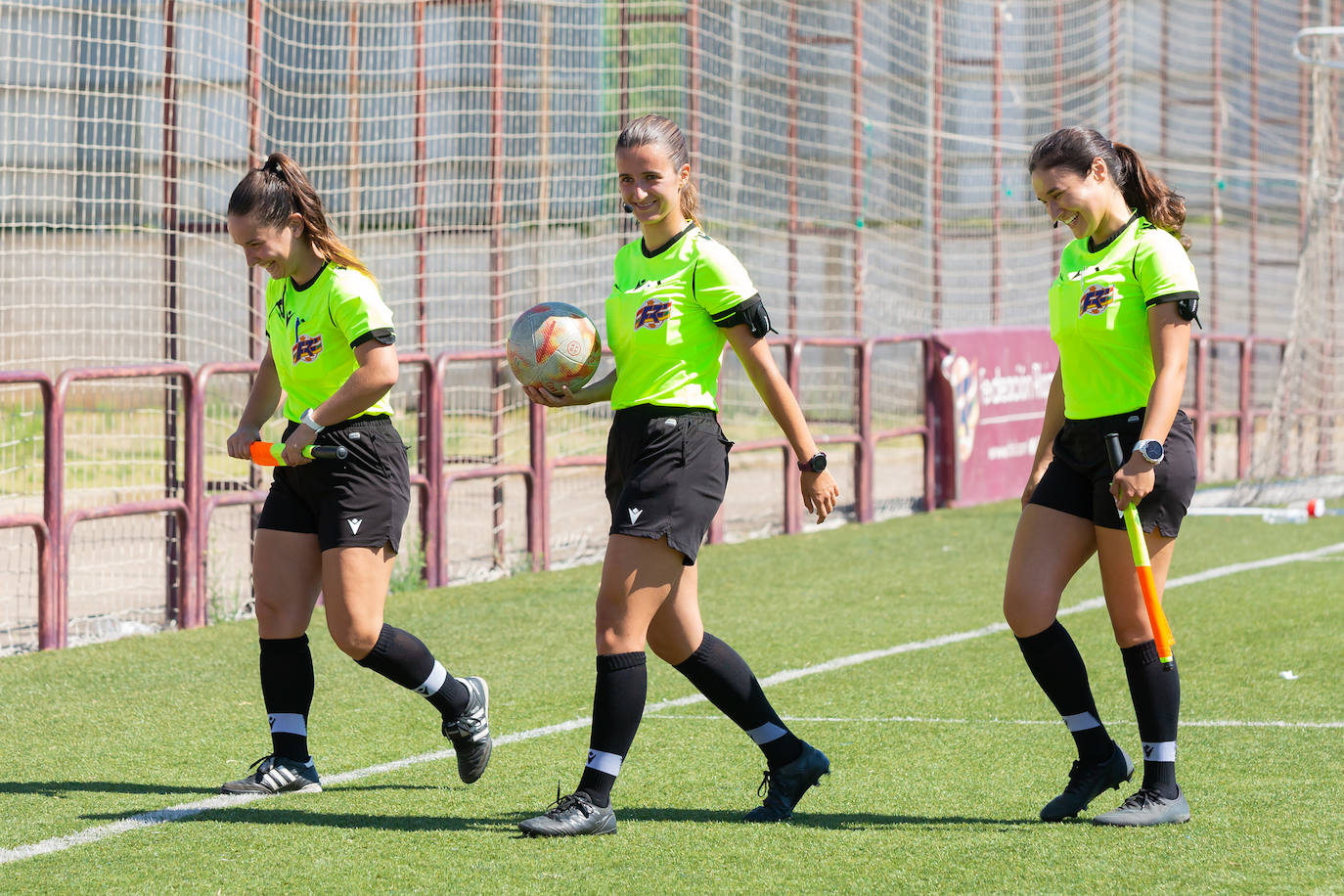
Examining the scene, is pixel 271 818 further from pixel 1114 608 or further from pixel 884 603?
pixel 884 603

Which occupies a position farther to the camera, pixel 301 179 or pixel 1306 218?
pixel 1306 218

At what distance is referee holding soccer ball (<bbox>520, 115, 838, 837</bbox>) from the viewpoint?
5.08m

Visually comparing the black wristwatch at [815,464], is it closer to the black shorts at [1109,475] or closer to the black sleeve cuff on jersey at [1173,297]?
the black shorts at [1109,475]

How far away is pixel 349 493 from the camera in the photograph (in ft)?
18.5

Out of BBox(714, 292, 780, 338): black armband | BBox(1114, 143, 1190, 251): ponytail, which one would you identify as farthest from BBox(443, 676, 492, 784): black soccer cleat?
BBox(1114, 143, 1190, 251): ponytail

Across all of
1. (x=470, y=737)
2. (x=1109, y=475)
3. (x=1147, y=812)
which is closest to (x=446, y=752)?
(x=470, y=737)

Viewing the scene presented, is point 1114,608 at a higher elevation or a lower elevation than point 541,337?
lower

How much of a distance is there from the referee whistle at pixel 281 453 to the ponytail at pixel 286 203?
1.81 feet

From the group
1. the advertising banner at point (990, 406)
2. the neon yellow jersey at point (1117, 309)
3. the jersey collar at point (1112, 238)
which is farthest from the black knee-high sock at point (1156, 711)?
the advertising banner at point (990, 406)

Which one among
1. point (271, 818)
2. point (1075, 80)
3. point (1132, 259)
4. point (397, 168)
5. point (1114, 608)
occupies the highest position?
point (1075, 80)

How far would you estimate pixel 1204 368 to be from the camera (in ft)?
58.0

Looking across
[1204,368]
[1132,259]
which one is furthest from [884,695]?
[1204,368]

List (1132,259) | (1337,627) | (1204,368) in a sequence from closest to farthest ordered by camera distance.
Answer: (1132,259) < (1337,627) < (1204,368)

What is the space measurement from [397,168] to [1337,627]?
18.8 ft
